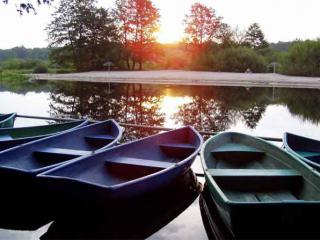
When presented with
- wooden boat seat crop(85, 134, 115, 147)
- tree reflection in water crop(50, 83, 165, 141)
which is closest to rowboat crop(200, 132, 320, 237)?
wooden boat seat crop(85, 134, 115, 147)

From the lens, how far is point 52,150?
3750 millimetres

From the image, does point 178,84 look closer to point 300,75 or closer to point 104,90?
point 104,90

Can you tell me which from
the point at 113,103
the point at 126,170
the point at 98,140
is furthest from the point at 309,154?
the point at 113,103

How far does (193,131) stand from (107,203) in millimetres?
2150

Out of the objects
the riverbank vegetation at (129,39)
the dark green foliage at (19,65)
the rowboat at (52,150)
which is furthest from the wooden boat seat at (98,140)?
the dark green foliage at (19,65)

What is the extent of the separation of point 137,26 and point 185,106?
16452 mm

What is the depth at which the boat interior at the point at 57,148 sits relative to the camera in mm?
3480

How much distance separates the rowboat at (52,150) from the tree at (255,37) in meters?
28.4

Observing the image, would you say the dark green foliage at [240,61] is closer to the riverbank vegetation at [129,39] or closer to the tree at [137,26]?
the riverbank vegetation at [129,39]

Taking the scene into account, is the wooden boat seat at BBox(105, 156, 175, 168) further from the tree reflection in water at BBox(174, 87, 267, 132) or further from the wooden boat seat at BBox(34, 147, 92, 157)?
the tree reflection in water at BBox(174, 87, 267, 132)

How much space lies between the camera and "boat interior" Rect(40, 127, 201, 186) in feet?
10.5

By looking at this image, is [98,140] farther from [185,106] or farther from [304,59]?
[304,59]

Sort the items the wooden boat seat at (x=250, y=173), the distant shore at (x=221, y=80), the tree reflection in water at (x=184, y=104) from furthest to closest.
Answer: the distant shore at (x=221, y=80), the tree reflection in water at (x=184, y=104), the wooden boat seat at (x=250, y=173)

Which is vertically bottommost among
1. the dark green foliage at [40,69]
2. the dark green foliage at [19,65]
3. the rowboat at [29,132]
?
the rowboat at [29,132]
